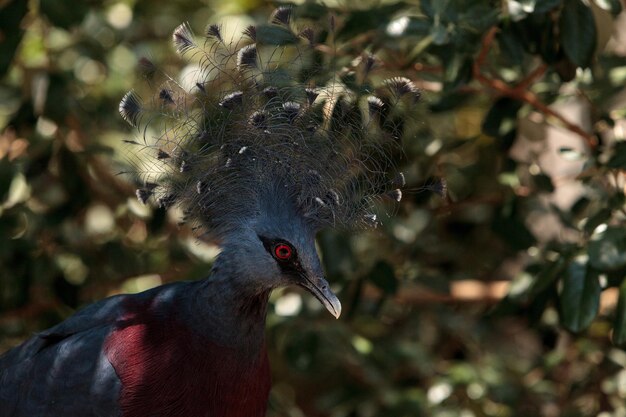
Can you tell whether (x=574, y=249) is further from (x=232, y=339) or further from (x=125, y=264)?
(x=125, y=264)

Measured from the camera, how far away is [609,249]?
8.14 ft

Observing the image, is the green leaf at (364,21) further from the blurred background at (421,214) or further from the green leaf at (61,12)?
the green leaf at (61,12)

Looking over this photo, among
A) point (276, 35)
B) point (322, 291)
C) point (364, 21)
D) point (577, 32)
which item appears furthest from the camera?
point (364, 21)

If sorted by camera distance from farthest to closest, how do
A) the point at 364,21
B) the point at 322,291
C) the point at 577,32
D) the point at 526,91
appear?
the point at 526,91 → the point at 364,21 → the point at 577,32 → the point at 322,291

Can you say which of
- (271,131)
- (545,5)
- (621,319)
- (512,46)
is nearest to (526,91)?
(512,46)

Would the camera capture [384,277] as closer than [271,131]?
No

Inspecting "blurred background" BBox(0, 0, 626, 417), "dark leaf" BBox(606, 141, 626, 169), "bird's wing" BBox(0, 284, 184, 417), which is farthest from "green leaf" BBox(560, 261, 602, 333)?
"bird's wing" BBox(0, 284, 184, 417)

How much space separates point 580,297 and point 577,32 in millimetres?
748

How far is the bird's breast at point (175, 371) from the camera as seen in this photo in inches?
95.0

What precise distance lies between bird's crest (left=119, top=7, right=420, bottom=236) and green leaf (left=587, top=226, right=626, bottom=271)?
0.55 m

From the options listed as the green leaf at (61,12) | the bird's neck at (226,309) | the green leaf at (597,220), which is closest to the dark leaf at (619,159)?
the green leaf at (597,220)

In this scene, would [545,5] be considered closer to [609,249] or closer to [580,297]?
[609,249]

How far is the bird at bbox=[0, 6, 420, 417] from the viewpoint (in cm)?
245

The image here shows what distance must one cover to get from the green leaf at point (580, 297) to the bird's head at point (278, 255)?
66cm
